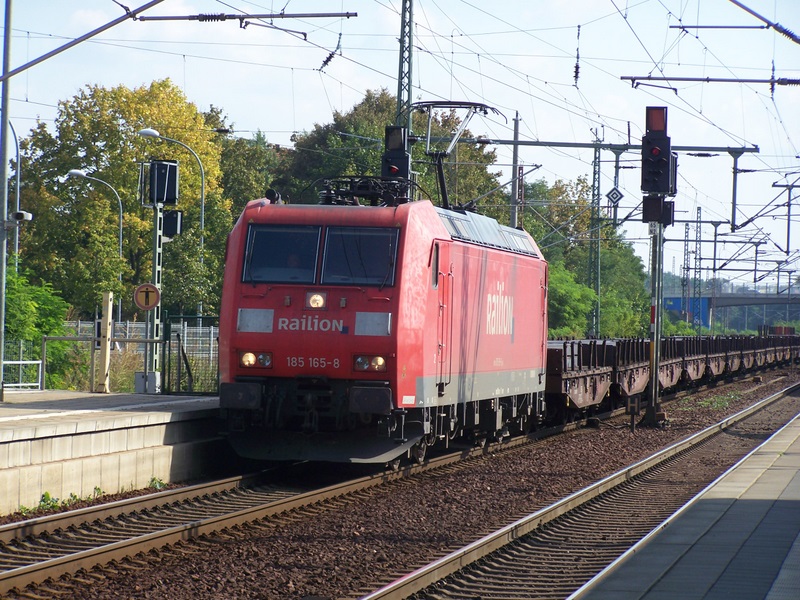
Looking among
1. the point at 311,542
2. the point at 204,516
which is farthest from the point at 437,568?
the point at 204,516

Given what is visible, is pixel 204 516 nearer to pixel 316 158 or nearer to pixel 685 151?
pixel 685 151

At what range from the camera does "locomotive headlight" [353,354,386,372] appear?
43.9 feet

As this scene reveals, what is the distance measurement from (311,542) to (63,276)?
4367 cm

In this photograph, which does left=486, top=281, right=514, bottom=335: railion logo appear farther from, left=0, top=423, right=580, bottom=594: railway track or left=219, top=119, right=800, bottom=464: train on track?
left=0, top=423, right=580, bottom=594: railway track

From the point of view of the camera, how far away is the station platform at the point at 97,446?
1119 centimetres

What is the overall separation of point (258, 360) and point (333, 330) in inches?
39.6

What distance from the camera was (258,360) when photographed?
13680mm

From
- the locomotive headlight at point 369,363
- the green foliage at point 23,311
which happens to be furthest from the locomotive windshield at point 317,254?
the green foliage at point 23,311

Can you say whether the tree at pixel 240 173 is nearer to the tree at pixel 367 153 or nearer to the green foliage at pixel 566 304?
the tree at pixel 367 153

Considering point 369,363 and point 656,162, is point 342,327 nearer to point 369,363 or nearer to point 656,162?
point 369,363

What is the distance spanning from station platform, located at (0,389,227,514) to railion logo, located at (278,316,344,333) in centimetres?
167

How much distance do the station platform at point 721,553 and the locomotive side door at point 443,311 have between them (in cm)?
367

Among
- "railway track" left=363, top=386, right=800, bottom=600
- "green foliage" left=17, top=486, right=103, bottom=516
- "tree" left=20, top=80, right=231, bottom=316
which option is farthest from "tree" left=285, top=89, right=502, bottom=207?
"green foliage" left=17, top=486, right=103, bottom=516

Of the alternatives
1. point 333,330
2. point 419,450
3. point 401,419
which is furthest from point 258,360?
point 419,450
